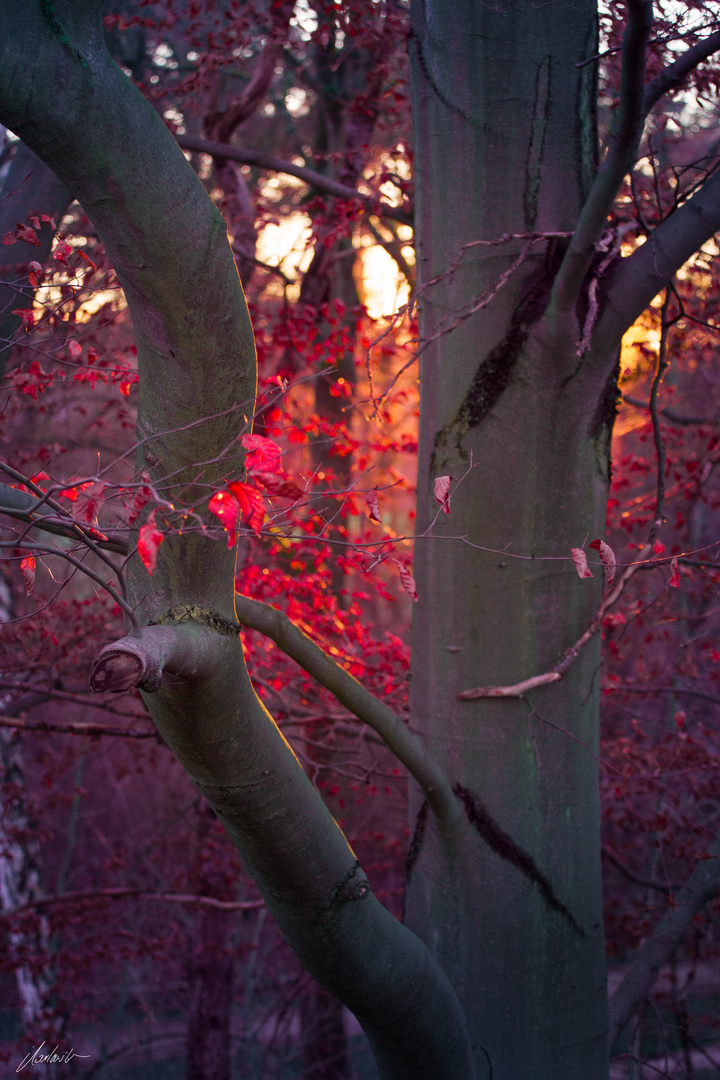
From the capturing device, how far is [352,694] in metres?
2.17

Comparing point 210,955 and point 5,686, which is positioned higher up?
point 5,686

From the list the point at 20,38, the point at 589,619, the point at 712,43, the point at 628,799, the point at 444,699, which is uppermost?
the point at 712,43

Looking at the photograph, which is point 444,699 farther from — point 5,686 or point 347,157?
point 347,157

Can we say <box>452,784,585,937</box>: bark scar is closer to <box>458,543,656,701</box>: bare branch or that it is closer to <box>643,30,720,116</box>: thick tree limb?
<box>458,543,656,701</box>: bare branch

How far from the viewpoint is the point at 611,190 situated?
6.66 feet

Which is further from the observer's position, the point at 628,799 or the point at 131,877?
the point at 131,877

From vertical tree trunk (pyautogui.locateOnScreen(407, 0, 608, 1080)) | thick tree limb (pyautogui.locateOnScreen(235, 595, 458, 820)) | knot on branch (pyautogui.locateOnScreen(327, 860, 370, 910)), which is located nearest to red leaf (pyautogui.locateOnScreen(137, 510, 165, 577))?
thick tree limb (pyautogui.locateOnScreen(235, 595, 458, 820))

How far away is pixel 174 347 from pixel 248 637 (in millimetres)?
3561

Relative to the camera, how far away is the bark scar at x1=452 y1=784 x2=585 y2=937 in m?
2.43

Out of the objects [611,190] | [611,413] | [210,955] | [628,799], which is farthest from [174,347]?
[210,955]

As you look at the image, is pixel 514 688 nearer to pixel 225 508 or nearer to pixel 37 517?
pixel 225 508

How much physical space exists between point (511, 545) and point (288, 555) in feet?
9.20

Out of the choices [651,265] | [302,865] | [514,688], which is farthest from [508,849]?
[651,265]

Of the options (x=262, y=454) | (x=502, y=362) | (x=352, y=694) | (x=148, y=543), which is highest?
(x=502, y=362)
